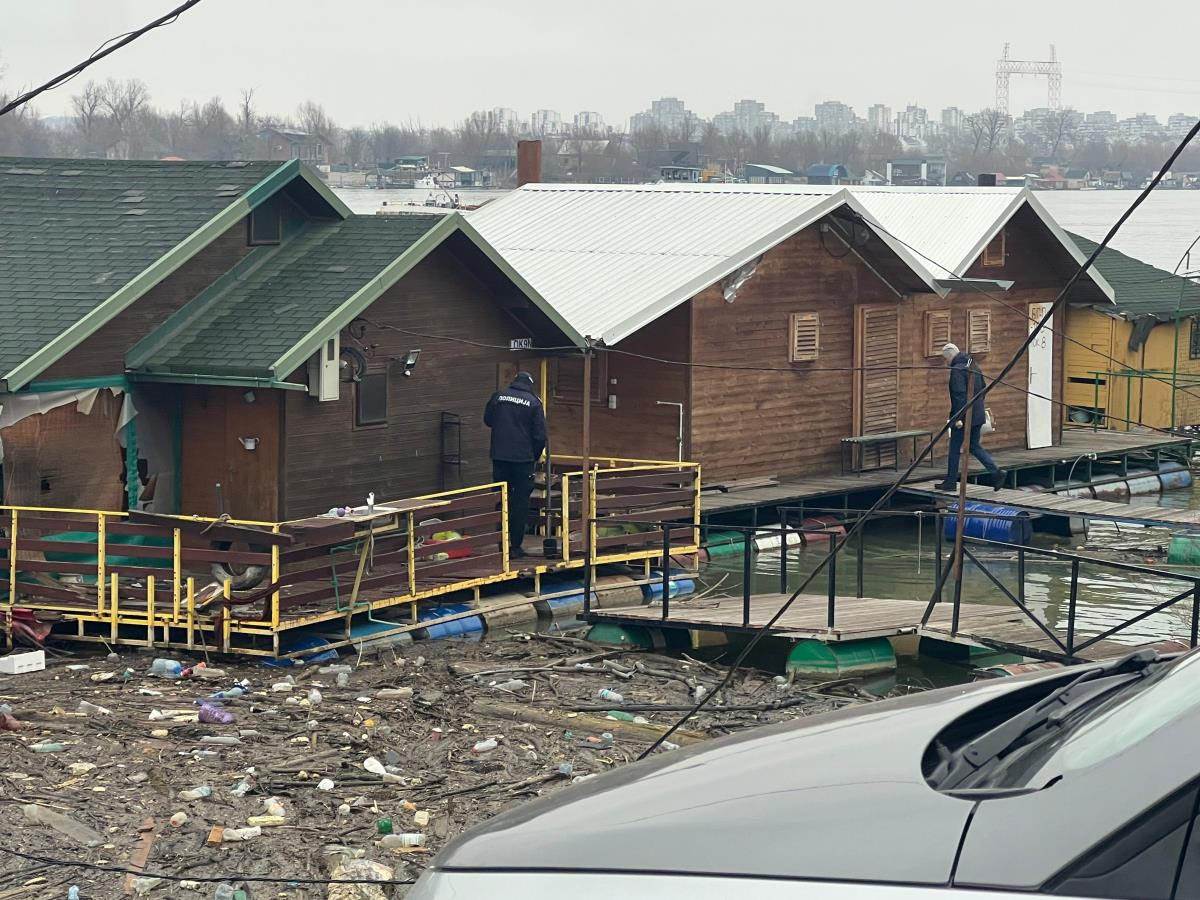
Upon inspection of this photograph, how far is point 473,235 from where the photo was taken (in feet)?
62.6

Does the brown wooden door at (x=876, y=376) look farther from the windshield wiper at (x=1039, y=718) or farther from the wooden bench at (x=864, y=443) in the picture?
the windshield wiper at (x=1039, y=718)

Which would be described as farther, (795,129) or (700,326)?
(795,129)

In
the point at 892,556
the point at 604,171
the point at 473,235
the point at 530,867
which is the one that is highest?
the point at 604,171

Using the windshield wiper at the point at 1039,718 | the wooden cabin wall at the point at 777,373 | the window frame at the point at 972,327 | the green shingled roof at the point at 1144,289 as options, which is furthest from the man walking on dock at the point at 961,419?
the windshield wiper at the point at 1039,718

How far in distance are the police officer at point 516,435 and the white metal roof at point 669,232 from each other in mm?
1902

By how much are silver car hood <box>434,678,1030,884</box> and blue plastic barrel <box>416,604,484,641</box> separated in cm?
1357

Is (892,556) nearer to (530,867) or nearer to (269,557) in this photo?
(269,557)

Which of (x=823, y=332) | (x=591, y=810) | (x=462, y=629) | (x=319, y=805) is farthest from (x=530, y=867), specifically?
(x=823, y=332)

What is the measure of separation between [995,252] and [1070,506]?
6525 mm

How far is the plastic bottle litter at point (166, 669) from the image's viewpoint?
583 inches

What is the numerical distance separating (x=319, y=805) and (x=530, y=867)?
8.58 meters

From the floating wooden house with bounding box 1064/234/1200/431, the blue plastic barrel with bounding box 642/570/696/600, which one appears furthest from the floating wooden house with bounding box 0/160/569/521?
the floating wooden house with bounding box 1064/234/1200/431

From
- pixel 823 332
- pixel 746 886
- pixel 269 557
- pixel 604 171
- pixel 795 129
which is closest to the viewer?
pixel 746 886

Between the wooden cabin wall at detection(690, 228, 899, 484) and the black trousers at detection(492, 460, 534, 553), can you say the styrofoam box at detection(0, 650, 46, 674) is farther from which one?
the wooden cabin wall at detection(690, 228, 899, 484)
